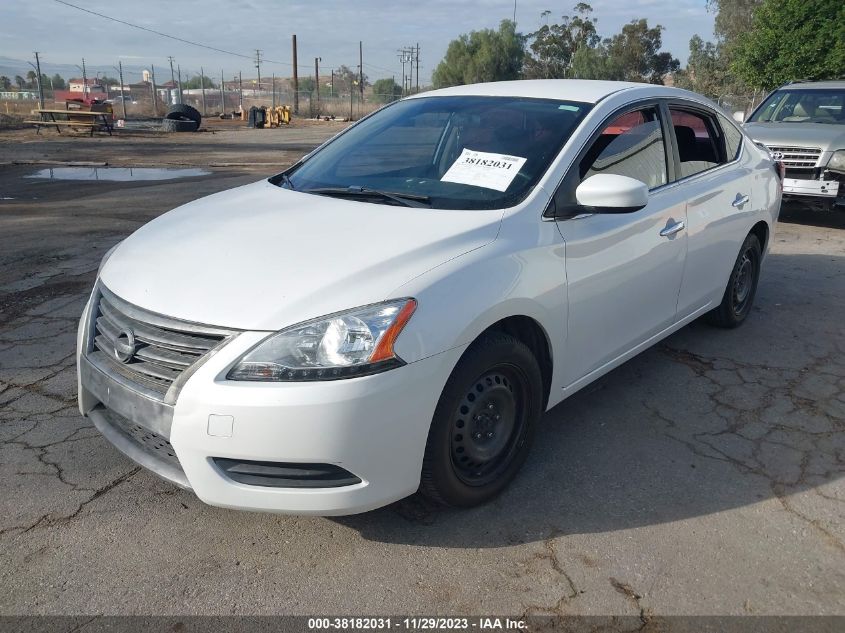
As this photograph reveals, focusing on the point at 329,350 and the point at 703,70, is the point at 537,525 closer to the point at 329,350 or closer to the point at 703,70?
the point at 329,350

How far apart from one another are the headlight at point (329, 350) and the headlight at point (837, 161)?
810 cm

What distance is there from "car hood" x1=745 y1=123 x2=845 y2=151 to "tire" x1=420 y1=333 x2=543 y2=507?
726 cm

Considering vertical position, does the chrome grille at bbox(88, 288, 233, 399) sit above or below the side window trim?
below

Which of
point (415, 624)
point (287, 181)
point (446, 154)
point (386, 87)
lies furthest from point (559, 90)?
point (386, 87)

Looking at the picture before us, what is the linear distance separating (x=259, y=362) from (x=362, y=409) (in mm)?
375

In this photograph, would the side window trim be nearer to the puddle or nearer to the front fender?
the front fender

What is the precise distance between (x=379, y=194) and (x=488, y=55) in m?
68.8

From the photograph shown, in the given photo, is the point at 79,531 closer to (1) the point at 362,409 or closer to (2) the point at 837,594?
(1) the point at 362,409

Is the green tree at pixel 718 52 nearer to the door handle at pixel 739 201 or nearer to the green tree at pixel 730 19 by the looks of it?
the green tree at pixel 730 19

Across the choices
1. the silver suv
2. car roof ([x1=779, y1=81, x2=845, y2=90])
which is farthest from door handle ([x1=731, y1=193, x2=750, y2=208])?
car roof ([x1=779, y1=81, x2=845, y2=90])

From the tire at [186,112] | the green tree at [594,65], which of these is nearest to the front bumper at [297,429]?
the tire at [186,112]

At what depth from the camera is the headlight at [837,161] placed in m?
8.50

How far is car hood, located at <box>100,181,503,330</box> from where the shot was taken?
2.46 meters

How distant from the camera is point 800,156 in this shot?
879 cm
